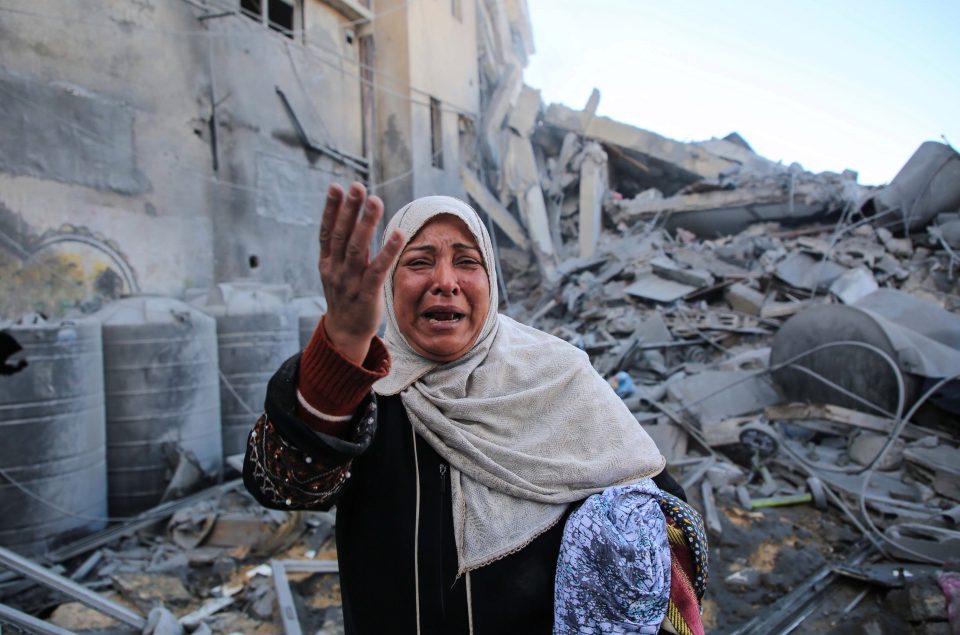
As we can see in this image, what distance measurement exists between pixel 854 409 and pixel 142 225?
783 centimetres

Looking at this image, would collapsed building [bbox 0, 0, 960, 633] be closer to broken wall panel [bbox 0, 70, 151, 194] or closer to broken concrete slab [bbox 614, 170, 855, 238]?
broken wall panel [bbox 0, 70, 151, 194]

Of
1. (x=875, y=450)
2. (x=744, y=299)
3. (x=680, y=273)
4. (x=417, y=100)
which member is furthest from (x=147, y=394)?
(x=680, y=273)

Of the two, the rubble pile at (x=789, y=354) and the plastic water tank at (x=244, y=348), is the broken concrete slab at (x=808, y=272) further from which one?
the plastic water tank at (x=244, y=348)

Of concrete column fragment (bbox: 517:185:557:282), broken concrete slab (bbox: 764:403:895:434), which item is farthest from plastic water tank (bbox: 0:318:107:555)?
concrete column fragment (bbox: 517:185:557:282)

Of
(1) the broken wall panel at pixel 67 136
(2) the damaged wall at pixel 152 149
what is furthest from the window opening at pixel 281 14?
(1) the broken wall panel at pixel 67 136

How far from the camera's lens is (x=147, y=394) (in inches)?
177

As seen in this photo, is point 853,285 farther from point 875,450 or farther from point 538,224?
point 538,224

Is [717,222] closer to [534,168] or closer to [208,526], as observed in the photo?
[534,168]

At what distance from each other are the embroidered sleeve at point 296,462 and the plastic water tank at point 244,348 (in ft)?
15.1

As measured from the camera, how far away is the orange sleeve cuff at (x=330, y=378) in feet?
2.97

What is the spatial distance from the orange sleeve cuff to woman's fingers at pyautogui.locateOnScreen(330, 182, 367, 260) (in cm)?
13

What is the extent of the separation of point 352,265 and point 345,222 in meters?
0.07

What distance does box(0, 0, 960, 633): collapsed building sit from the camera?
3.61 meters

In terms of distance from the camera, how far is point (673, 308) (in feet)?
32.1
